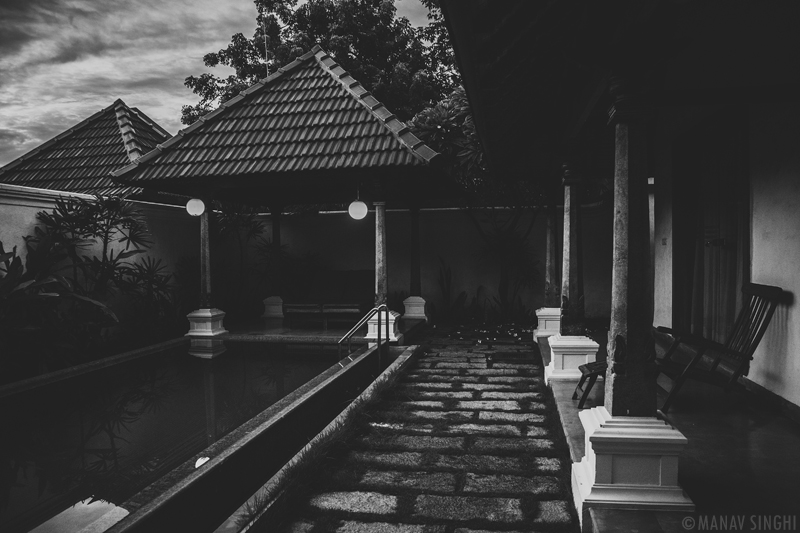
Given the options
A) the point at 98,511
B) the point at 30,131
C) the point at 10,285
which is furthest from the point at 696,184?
the point at 30,131

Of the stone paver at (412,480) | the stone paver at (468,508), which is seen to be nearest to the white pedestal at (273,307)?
the stone paver at (412,480)

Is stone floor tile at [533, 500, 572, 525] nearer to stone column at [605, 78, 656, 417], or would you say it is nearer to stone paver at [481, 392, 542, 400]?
stone column at [605, 78, 656, 417]

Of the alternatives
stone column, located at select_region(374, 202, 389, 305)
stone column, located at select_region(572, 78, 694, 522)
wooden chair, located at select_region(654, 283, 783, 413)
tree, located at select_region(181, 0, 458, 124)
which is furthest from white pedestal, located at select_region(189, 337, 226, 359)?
tree, located at select_region(181, 0, 458, 124)

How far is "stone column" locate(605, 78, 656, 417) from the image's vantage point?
2.53m

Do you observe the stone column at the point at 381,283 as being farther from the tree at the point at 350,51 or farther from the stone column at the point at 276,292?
the tree at the point at 350,51

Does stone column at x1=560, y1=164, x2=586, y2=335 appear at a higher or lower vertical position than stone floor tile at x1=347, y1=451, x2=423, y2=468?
higher

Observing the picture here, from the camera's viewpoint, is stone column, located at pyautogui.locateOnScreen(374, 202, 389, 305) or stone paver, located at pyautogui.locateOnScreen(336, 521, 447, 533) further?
stone column, located at pyautogui.locateOnScreen(374, 202, 389, 305)

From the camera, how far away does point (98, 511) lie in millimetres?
3107

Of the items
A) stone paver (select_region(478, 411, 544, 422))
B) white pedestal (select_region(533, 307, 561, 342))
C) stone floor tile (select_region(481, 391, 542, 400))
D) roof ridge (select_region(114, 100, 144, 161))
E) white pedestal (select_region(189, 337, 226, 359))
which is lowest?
white pedestal (select_region(189, 337, 226, 359))

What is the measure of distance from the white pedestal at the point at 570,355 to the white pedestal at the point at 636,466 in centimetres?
243

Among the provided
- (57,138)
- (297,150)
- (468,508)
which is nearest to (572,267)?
(468,508)

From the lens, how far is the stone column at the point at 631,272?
99.6 inches

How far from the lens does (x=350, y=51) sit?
15.3m

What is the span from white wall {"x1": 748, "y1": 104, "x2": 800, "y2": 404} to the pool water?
13.9 ft
